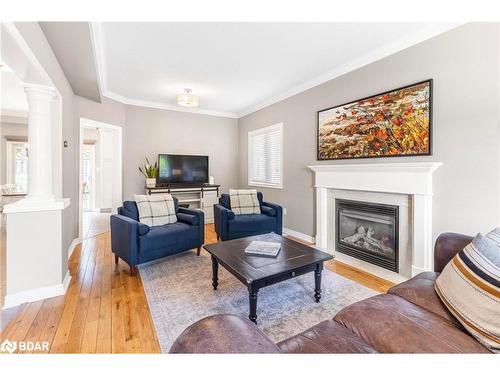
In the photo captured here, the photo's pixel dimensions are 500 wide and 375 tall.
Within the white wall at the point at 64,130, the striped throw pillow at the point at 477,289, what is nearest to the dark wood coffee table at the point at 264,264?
the striped throw pillow at the point at 477,289

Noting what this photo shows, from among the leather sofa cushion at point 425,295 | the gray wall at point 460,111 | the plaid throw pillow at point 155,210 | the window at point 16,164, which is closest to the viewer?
the leather sofa cushion at point 425,295

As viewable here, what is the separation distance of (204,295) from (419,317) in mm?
1707

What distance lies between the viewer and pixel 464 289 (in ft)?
3.92

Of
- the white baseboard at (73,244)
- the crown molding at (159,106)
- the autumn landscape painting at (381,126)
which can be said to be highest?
the crown molding at (159,106)

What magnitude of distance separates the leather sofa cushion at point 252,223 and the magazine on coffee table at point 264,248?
45.4 inches

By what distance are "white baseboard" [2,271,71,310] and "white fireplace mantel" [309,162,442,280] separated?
10.7 ft

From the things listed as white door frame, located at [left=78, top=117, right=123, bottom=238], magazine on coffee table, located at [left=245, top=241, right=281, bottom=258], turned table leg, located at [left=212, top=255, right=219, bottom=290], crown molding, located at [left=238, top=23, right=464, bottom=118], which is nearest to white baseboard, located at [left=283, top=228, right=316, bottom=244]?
magazine on coffee table, located at [left=245, top=241, right=281, bottom=258]

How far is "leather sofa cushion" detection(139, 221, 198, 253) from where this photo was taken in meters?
2.73

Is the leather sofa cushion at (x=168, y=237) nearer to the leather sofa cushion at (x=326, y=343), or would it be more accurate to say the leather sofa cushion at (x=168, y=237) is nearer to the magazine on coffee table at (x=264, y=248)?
the magazine on coffee table at (x=264, y=248)

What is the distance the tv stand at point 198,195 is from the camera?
5.08m

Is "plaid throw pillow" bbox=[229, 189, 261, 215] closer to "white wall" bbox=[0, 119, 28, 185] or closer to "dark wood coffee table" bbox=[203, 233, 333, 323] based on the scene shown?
"dark wood coffee table" bbox=[203, 233, 333, 323]

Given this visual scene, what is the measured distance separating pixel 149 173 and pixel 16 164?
478 cm

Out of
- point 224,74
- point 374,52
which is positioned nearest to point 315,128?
point 374,52

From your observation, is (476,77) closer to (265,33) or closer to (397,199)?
(397,199)
